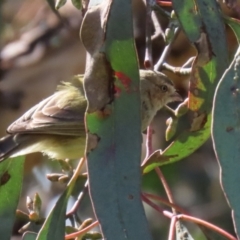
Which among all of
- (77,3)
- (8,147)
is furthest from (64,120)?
(77,3)

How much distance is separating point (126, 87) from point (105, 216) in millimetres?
324

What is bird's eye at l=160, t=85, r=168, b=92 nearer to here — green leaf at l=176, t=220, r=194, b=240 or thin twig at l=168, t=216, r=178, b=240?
green leaf at l=176, t=220, r=194, b=240

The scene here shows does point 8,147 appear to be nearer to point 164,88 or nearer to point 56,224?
point 56,224

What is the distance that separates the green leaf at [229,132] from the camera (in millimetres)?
1677

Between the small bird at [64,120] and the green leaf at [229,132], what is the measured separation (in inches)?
43.6

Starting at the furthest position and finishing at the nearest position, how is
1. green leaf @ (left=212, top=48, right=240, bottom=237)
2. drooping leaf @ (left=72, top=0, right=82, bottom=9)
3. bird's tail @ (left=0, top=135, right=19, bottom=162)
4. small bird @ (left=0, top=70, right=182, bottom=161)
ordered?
1. small bird @ (left=0, top=70, right=182, bottom=161)
2. bird's tail @ (left=0, top=135, right=19, bottom=162)
3. drooping leaf @ (left=72, top=0, right=82, bottom=9)
4. green leaf @ (left=212, top=48, right=240, bottom=237)

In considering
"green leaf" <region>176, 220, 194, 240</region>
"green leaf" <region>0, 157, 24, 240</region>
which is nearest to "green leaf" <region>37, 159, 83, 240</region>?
"green leaf" <region>0, 157, 24, 240</region>

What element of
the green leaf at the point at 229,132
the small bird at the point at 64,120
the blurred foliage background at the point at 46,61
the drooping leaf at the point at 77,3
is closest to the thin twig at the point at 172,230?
the green leaf at the point at 229,132

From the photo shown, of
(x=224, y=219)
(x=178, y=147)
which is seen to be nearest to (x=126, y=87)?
(x=178, y=147)

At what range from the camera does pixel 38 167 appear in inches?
177

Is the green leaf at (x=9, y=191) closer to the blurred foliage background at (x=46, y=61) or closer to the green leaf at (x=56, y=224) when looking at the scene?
the green leaf at (x=56, y=224)

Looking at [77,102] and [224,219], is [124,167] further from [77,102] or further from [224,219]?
[224,219]

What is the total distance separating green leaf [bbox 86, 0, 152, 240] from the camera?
5.86 feet

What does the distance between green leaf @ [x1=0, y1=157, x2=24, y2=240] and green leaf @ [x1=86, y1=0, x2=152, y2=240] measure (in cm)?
58
